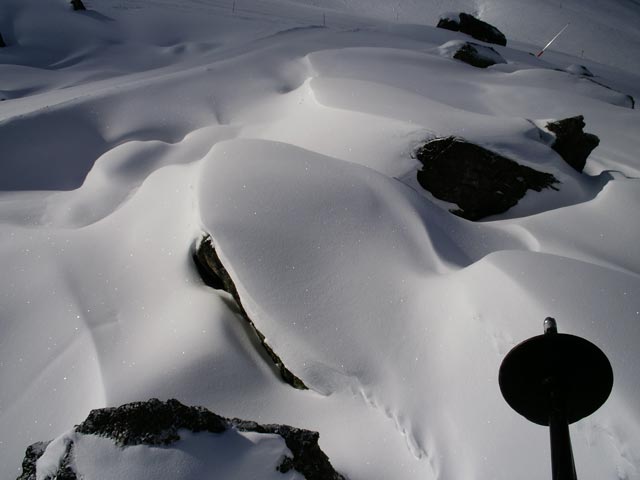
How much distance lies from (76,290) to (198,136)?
2153 millimetres

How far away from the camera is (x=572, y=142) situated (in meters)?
4.19

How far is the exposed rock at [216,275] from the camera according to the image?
229cm

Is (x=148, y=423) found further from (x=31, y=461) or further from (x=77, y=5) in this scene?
(x=77, y=5)

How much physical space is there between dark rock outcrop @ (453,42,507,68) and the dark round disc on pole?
20.5 ft

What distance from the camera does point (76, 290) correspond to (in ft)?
8.83

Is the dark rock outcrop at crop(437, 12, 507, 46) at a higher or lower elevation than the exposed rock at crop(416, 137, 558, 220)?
lower

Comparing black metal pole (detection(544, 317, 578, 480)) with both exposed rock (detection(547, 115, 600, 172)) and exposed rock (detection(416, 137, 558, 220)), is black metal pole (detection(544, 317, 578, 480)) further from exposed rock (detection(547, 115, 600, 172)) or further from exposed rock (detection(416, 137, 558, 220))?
exposed rock (detection(547, 115, 600, 172))

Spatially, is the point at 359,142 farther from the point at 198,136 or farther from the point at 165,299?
the point at 165,299

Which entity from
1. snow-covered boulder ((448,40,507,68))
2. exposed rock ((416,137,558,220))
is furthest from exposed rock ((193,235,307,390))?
snow-covered boulder ((448,40,507,68))

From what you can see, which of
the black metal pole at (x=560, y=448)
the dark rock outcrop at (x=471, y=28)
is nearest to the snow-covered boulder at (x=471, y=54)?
the dark rock outcrop at (x=471, y=28)

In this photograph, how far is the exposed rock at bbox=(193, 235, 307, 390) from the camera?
2293 millimetres

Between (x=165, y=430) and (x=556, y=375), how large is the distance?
3.73 feet

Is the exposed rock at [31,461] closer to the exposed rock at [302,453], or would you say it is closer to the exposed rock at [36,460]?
the exposed rock at [36,460]

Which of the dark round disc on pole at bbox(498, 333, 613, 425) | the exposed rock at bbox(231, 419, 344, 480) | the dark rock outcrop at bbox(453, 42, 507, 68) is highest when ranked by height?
the dark round disc on pole at bbox(498, 333, 613, 425)
